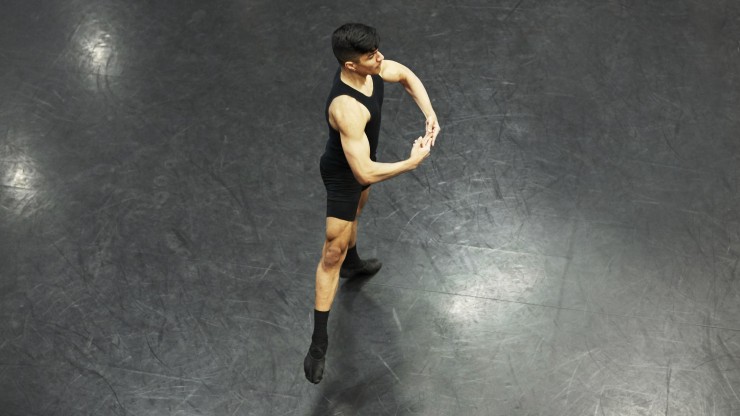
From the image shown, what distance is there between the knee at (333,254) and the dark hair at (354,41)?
0.91 m

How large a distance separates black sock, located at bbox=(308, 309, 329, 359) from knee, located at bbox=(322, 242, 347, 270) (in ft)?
0.80

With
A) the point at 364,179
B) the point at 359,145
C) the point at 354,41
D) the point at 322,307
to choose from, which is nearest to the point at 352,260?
the point at 322,307

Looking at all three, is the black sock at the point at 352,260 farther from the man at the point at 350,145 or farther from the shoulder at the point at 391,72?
the shoulder at the point at 391,72

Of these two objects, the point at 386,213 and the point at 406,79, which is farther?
the point at 386,213

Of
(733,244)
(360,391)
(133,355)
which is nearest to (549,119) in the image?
(733,244)

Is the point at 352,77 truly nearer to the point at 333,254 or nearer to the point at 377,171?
the point at 377,171

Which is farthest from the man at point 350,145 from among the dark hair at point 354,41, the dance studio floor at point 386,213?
the dance studio floor at point 386,213

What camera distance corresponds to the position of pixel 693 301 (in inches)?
163

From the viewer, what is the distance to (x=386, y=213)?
4594mm

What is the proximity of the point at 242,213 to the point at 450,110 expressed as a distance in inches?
58.8

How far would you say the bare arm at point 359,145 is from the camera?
10.7ft

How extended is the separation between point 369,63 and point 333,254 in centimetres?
94

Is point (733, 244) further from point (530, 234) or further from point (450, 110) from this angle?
point (450, 110)

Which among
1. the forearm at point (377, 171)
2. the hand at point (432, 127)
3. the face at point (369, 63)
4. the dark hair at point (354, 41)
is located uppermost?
the dark hair at point (354, 41)
